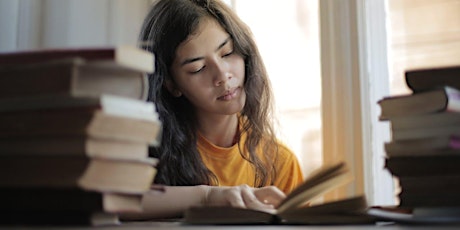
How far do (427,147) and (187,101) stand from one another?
0.99 meters

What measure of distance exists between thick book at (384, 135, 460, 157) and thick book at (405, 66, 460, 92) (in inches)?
1.9

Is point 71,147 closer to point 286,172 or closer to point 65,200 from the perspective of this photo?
point 65,200

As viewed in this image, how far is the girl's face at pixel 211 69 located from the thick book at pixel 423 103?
75 cm

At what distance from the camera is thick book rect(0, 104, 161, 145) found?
1.58 feet

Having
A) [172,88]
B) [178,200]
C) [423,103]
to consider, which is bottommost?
[178,200]

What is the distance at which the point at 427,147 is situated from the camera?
1.81 feet

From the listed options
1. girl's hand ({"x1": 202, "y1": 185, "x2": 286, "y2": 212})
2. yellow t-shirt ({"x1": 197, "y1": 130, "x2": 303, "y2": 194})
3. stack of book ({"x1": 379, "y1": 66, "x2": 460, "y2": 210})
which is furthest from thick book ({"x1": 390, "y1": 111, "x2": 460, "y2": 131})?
yellow t-shirt ({"x1": 197, "y1": 130, "x2": 303, "y2": 194})

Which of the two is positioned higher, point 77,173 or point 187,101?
point 187,101

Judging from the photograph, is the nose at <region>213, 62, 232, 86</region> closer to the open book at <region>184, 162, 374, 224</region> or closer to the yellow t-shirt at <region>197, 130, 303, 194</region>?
the yellow t-shirt at <region>197, 130, 303, 194</region>

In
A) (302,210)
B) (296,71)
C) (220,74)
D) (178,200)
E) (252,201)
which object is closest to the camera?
(302,210)

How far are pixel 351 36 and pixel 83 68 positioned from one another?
104 centimetres

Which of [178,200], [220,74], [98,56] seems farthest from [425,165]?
[220,74]

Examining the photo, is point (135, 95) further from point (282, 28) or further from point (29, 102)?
point (282, 28)

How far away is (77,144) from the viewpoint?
0.48 metres
